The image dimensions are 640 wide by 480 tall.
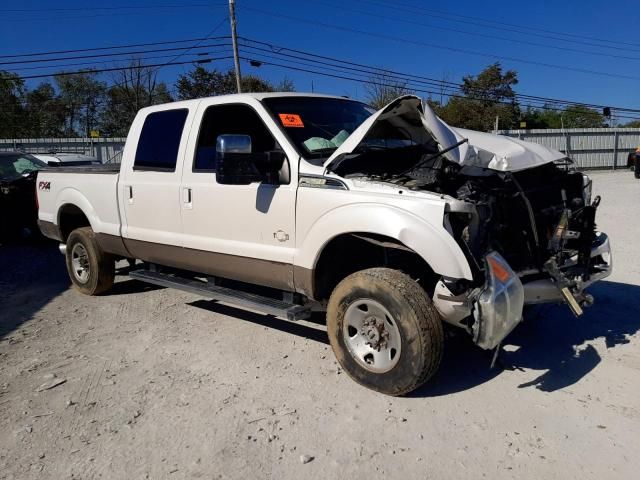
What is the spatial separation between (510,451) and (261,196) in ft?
8.16

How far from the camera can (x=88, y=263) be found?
6.29 m

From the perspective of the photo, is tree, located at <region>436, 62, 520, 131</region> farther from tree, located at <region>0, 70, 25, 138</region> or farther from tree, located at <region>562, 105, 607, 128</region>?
tree, located at <region>0, 70, 25, 138</region>

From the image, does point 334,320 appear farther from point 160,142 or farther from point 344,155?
point 160,142

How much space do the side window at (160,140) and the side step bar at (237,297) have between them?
3.63ft

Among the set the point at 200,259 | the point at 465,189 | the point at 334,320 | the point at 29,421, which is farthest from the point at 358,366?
the point at 29,421

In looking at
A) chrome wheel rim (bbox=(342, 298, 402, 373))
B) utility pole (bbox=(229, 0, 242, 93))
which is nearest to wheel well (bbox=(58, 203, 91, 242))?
chrome wheel rim (bbox=(342, 298, 402, 373))

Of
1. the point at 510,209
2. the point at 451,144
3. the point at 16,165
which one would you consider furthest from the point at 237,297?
the point at 16,165

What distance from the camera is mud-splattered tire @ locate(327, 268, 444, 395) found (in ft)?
11.1

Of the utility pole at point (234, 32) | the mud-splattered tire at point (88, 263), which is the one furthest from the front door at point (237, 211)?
the utility pole at point (234, 32)

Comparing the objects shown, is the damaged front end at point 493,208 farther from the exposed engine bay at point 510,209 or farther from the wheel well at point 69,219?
the wheel well at point 69,219

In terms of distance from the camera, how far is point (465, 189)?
3508 mm

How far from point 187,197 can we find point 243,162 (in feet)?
3.44

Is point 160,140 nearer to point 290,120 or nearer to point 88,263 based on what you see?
point 290,120

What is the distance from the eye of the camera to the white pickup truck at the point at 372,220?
11.0ft
